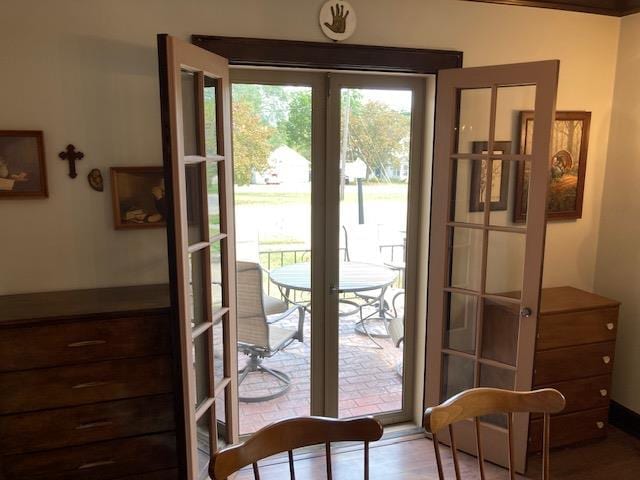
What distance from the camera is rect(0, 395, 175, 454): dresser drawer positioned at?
208 centimetres

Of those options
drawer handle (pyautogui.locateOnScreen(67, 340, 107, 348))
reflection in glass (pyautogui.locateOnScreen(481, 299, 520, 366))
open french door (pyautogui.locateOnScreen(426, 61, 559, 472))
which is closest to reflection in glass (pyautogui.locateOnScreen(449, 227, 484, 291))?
open french door (pyautogui.locateOnScreen(426, 61, 559, 472))

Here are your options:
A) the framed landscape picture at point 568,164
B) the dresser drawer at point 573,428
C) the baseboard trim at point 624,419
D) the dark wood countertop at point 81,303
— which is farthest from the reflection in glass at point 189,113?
the baseboard trim at point 624,419

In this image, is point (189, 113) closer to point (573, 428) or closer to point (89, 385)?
point (89, 385)

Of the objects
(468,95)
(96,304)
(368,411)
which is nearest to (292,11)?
(468,95)

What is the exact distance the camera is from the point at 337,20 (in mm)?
2543

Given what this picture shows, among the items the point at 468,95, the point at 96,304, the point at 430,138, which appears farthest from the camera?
the point at 430,138

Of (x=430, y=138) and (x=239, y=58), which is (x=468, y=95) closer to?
(x=430, y=138)

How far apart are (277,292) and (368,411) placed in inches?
38.1

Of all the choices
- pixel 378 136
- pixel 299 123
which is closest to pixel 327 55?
pixel 299 123

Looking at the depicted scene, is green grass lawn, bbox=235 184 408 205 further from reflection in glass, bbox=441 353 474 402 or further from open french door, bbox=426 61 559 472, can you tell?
reflection in glass, bbox=441 353 474 402

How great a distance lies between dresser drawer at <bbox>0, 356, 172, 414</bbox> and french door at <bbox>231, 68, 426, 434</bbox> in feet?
2.67

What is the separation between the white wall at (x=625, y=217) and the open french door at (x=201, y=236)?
233cm

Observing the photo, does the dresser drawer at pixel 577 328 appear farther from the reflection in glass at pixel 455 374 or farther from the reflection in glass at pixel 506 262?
the reflection in glass at pixel 455 374

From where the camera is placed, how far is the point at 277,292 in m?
3.01
